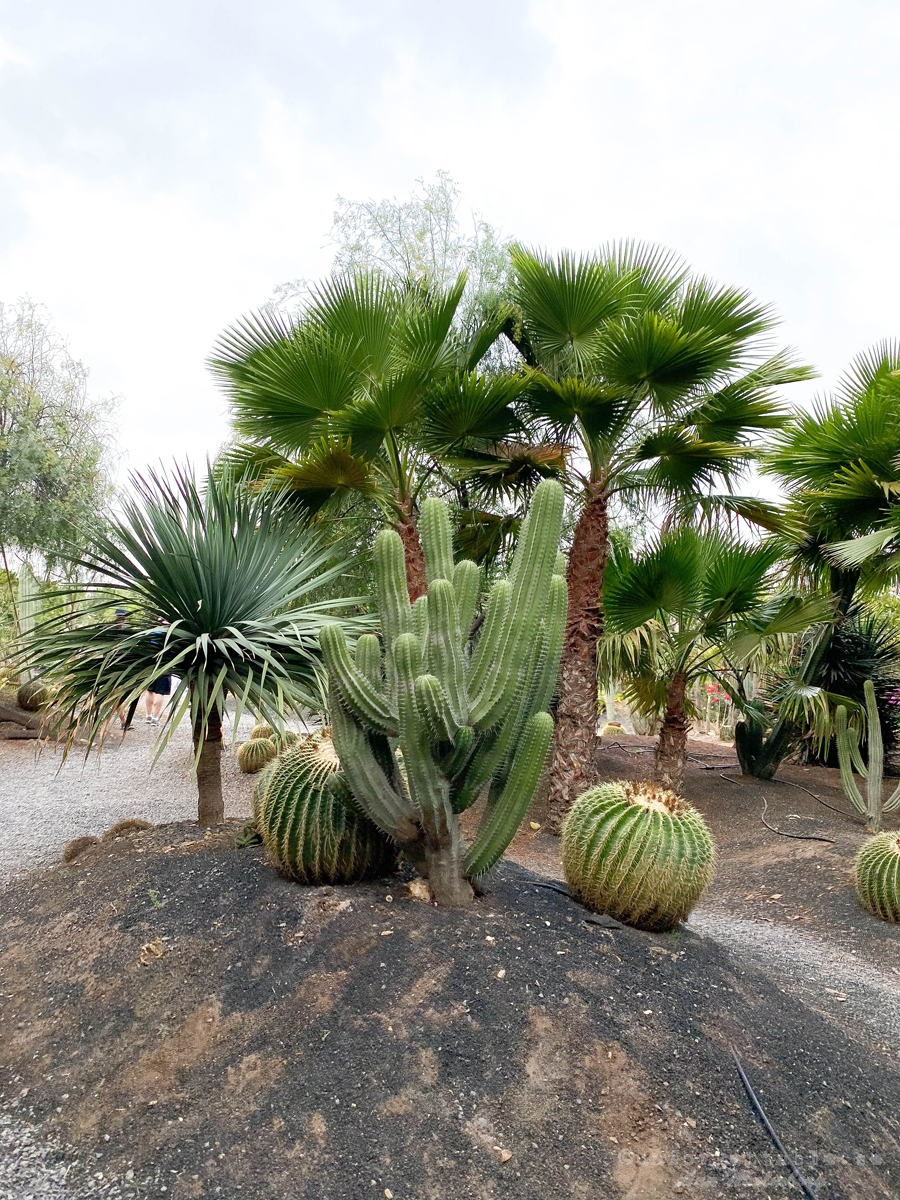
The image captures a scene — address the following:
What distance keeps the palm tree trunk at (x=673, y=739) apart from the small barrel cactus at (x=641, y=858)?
15.7 feet

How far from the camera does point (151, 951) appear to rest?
3.23m

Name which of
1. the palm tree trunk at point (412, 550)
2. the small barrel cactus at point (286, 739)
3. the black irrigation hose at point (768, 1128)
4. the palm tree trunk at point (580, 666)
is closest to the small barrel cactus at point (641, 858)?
the black irrigation hose at point (768, 1128)

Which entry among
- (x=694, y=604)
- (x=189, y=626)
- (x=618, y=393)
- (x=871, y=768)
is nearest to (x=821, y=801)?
(x=871, y=768)

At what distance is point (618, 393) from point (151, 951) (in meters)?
5.20

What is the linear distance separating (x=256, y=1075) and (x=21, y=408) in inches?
506

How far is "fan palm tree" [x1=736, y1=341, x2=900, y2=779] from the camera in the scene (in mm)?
7473

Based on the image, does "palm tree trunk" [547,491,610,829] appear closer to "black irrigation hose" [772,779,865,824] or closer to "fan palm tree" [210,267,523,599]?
"fan palm tree" [210,267,523,599]

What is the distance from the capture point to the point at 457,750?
11.2 ft

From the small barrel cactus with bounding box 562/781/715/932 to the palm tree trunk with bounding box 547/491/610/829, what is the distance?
349 cm

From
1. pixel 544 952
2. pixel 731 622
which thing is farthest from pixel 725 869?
pixel 544 952

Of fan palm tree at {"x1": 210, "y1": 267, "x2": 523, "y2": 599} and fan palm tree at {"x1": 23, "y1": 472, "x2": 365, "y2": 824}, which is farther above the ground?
fan palm tree at {"x1": 210, "y1": 267, "x2": 523, "y2": 599}

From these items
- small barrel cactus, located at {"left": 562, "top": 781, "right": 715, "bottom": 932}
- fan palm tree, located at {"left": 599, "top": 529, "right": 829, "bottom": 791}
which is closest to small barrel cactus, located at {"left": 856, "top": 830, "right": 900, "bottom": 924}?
small barrel cactus, located at {"left": 562, "top": 781, "right": 715, "bottom": 932}

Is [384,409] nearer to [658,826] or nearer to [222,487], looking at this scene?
[222,487]

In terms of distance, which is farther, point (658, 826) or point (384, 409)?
point (384, 409)
